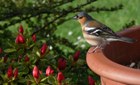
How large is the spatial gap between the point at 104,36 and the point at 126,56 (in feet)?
0.91

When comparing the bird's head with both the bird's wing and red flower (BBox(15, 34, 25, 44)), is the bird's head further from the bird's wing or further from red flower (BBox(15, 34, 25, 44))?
red flower (BBox(15, 34, 25, 44))

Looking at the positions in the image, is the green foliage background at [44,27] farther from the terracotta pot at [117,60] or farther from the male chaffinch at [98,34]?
the terracotta pot at [117,60]

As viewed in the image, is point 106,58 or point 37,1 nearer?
point 106,58

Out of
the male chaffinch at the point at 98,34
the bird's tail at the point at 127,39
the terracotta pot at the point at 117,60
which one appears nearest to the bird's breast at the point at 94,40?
the male chaffinch at the point at 98,34

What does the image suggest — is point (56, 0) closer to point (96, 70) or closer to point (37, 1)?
point (37, 1)

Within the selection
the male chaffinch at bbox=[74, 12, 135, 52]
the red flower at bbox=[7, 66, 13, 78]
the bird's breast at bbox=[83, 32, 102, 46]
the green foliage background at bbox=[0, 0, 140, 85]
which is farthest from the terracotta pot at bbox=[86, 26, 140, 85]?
the red flower at bbox=[7, 66, 13, 78]

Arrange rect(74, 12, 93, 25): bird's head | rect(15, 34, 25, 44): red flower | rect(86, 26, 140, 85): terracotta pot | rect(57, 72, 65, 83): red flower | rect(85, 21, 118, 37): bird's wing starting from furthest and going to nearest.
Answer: rect(74, 12, 93, 25): bird's head, rect(15, 34, 25, 44): red flower, rect(85, 21, 118, 37): bird's wing, rect(57, 72, 65, 83): red flower, rect(86, 26, 140, 85): terracotta pot

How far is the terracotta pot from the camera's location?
283cm

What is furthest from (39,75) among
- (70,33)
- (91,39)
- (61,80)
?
(70,33)

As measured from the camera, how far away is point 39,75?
3396 millimetres

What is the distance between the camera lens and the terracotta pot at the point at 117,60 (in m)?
2.83

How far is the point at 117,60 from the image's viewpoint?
10.9ft

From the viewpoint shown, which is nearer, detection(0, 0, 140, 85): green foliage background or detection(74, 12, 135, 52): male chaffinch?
detection(74, 12, 135, 52): male chaffinch

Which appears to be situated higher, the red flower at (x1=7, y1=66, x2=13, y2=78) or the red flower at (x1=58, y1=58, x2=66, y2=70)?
the red flower at (x1=7, y1=66, x2=13, y2=78)
